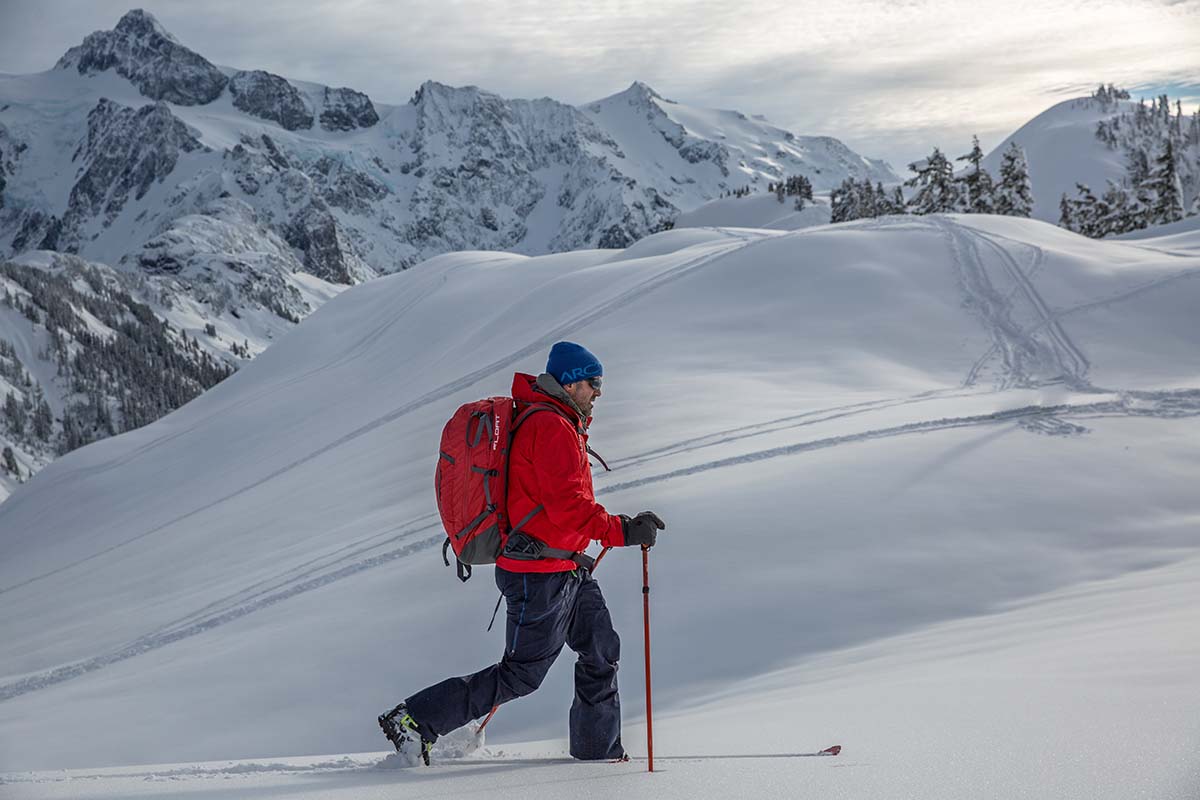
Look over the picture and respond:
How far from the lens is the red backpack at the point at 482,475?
4.27 m

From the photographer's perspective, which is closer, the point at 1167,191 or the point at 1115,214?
the point at 1167,191

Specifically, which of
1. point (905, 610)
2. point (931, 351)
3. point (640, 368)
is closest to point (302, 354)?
point (640, 368)

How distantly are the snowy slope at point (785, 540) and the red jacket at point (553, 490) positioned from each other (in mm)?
1251

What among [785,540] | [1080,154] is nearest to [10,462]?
[785,540]

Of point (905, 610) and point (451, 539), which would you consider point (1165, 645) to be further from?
point (451, 539)

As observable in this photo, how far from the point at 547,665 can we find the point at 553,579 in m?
0.49

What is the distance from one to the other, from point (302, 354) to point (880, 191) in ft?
194

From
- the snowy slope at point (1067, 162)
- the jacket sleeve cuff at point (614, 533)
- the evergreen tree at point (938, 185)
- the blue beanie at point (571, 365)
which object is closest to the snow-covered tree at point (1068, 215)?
the evergreen tree at point (938, 185)

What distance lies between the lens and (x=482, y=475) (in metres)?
4.29

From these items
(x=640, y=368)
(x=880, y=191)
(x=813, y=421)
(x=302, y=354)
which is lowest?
(x=813, y=421)

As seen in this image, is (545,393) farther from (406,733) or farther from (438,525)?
(438,525)

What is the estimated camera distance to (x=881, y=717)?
4551 millimetres

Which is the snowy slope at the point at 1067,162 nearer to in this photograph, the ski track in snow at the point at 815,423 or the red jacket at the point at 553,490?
the ski track in snow at the point at 815,423

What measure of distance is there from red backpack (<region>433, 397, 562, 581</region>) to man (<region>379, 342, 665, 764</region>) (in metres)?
0.05
